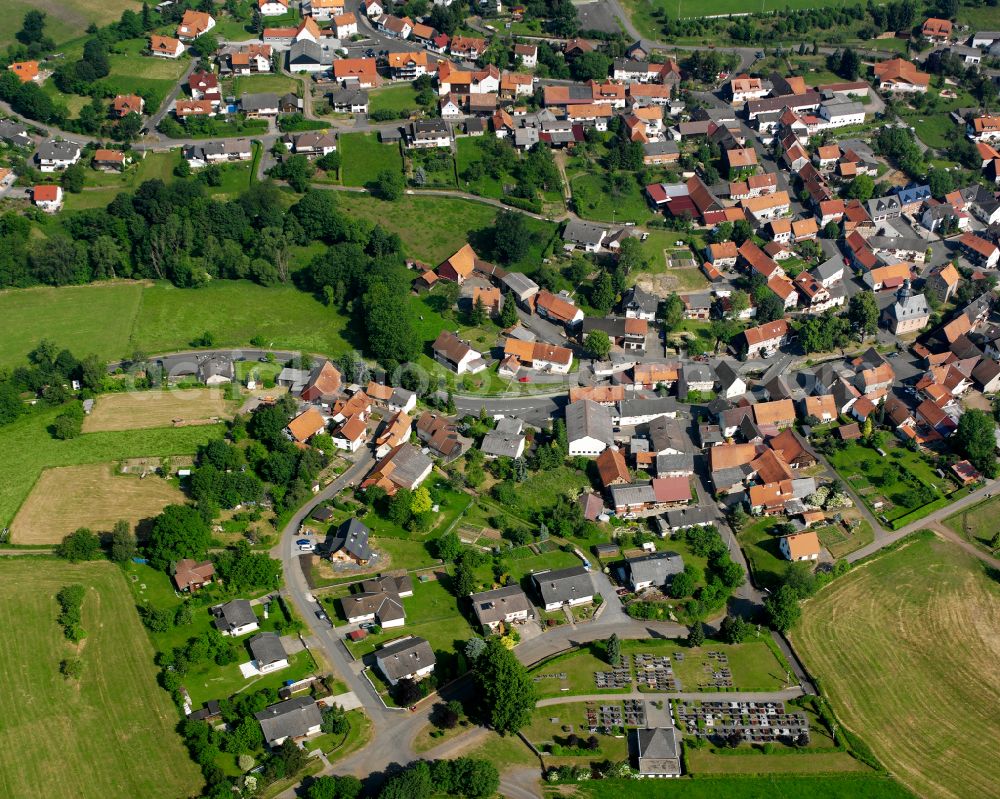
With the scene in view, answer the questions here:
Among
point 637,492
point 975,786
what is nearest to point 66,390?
point 637,492

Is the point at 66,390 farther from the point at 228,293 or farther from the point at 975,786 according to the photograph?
the point at 975,786

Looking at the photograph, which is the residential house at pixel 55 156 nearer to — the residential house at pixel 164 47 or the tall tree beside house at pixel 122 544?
the residential house at pixel 164 47

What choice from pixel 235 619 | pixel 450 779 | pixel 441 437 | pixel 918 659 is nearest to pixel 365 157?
pixel 441 437

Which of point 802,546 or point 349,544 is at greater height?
point 802,546

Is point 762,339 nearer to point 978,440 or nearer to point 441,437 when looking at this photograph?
point 978,440

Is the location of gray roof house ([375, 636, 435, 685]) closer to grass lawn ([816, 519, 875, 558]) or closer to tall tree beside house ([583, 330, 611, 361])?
grass lawn ([816, 519, 875, 558])

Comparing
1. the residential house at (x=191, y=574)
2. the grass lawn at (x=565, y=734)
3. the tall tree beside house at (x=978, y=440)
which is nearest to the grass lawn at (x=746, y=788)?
the grass lawn at (x=565, y=734)

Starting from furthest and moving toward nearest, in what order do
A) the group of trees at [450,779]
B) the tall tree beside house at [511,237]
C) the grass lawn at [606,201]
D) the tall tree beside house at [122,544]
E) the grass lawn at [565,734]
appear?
the grass lawn at [606,201] < the tall tree beside house at [511,237] < the tall tree beside house at [122,544] < the grass lawn at [565,734] < the group of trees at [450,779]
